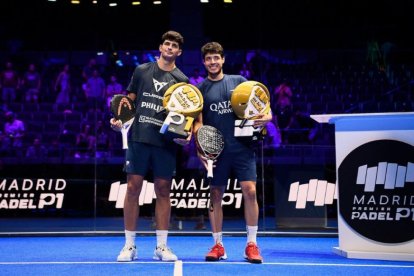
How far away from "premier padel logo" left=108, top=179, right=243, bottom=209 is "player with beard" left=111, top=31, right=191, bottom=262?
199 cm

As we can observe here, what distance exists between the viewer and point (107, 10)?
839 centimetres

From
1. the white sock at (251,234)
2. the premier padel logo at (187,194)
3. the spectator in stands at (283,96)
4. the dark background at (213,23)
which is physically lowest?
the white sock at (251,234)

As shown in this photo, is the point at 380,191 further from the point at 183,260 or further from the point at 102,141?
the point at 102,141

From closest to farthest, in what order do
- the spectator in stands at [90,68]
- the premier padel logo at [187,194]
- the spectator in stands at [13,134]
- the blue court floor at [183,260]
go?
the blue court floor at [183,260] < the premier padel logo at [187,194] < the spectator in stands at [13,134] < the spectator in stands at [90,68]

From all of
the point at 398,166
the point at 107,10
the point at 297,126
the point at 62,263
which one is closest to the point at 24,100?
the point at 107,10

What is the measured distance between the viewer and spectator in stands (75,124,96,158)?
6.92 m

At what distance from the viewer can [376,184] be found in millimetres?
4781

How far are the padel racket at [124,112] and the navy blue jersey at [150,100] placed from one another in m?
0.07

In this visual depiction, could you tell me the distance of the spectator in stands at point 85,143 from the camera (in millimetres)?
6918

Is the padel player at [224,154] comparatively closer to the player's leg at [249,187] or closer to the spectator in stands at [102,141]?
the player's leg at [249,187]

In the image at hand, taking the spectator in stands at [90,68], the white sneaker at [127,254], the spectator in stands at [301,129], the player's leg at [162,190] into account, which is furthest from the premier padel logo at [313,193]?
the spectator in stands at [90,68]

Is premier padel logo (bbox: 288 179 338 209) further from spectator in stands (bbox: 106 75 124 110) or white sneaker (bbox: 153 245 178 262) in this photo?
spectator in stands (bbox: 106 75 124 110)

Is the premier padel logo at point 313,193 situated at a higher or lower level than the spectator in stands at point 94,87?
lower

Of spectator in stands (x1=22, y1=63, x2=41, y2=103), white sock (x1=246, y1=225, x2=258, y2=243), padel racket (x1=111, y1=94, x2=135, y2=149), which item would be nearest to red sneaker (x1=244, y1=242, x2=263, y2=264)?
white sock (x1=246, y1=225, x2=258, y2=243)
